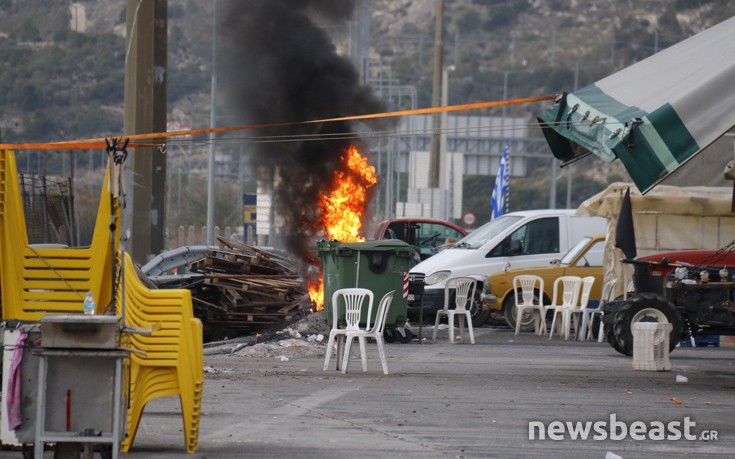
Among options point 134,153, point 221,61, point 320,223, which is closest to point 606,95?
point 134,153

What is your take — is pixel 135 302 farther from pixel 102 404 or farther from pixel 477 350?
pixel 477 350

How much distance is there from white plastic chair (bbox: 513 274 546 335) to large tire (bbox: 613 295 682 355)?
17.1 feet

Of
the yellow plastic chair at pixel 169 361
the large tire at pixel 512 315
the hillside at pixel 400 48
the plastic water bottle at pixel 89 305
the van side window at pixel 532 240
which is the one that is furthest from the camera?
the hillside at pixel 400 48

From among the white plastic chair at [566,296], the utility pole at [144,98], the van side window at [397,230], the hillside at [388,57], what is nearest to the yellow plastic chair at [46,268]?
the utility pole at [144,98]

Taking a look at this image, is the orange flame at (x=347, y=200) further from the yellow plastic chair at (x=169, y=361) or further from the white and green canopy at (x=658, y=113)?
the yellow plastic chair at (x=169, y=361)

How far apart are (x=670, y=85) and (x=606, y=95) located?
3.28 ft

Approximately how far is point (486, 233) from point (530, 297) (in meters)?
2.29

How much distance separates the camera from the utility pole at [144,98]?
67.8ft

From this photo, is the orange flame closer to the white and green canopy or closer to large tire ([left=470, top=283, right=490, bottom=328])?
large tire ([left=470, top=283, right=490, bottom=328])

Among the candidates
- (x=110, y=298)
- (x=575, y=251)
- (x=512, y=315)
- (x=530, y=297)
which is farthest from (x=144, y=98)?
(x=110, y=298)

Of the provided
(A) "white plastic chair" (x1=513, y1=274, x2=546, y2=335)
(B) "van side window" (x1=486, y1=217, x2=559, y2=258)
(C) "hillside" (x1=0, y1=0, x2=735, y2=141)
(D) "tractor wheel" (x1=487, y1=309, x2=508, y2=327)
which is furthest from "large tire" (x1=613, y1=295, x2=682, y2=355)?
(C) "hillside" (x1=0, y1=0, x2=735, y2=141)

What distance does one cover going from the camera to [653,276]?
628 inches

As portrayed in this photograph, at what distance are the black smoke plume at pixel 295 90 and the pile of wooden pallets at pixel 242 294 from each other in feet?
17.0

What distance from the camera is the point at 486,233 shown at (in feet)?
78.5
